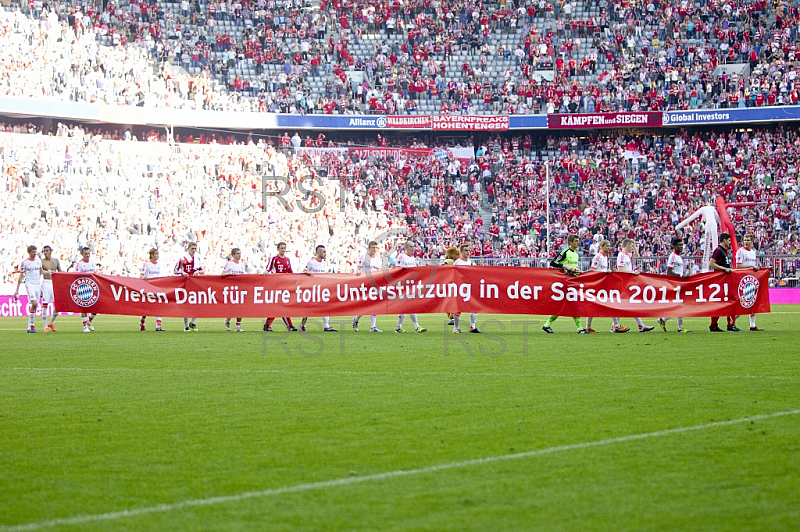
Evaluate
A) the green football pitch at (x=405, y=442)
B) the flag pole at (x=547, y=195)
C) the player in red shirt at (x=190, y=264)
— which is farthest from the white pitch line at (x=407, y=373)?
the flag pole at (x=547, y=195)

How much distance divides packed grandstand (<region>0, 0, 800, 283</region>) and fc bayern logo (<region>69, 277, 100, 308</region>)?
592 inches

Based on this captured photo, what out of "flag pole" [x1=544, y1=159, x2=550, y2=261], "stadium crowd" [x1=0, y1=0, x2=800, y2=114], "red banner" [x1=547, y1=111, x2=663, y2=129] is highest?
"stadium crowd" [x1=0, y1=0, x2=800, y2=114]

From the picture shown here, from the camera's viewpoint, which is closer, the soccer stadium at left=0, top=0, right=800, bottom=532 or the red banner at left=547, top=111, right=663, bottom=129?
the soccer stadium at left=0, top=0, right=800, bottom=532

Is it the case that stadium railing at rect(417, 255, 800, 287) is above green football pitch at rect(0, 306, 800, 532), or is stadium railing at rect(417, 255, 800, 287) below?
below

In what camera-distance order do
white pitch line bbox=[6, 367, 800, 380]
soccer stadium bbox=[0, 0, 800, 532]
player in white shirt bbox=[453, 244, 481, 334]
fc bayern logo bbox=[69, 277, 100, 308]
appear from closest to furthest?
soccer stadium bbox=[0, 0, 800, 532] → white pitch line bbox=[6, 367, 800, 380] → player in white shirt bbox=[453, 244, 481, 334] → fc bayern logo bbox=[69, 277, 100, 308]

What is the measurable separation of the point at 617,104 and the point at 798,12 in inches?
399

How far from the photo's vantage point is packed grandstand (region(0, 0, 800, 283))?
134ft

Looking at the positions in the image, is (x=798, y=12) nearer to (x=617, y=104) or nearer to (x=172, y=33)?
(x=617, y=104)

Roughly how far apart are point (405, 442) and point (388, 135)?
44.4 metres

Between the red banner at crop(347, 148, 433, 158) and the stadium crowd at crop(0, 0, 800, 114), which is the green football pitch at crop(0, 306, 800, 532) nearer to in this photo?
the stadium crowd at crop(0, 0, 800, 114)

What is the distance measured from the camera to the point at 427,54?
170 feet

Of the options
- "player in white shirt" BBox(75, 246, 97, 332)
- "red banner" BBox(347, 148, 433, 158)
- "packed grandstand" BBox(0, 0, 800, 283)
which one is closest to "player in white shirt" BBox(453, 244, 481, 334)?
"player in white shirt" BBox(75, 246, 97, 332)

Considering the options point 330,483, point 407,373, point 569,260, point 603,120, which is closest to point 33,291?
point 569,260

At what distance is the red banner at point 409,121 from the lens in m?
48.6
